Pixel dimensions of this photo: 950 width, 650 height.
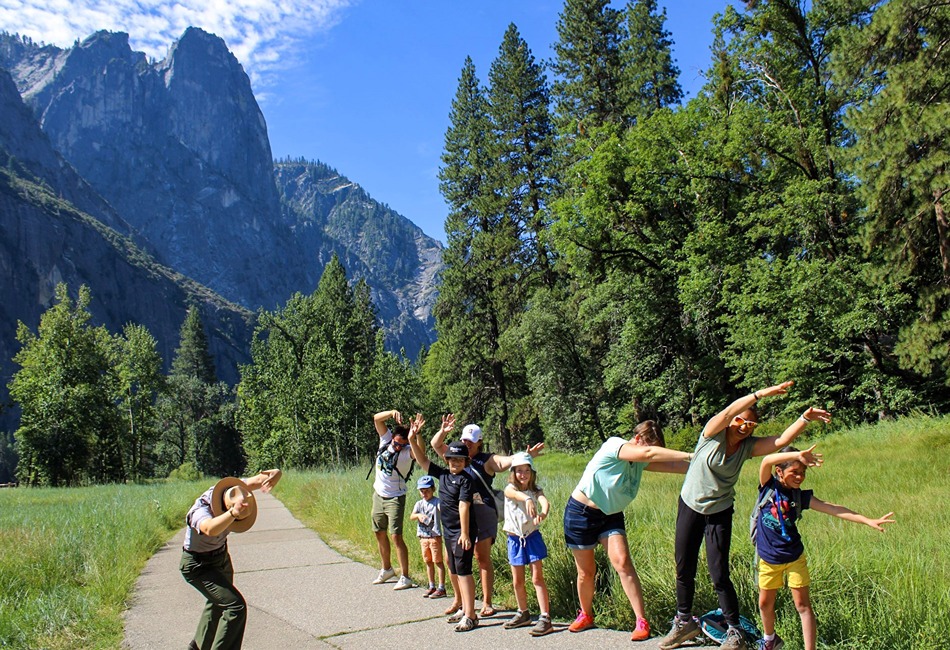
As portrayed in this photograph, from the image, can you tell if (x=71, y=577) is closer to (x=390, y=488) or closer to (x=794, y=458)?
(x=390, y=488)

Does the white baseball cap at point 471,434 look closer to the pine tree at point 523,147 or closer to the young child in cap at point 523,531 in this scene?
the young child in cap at point 523,531

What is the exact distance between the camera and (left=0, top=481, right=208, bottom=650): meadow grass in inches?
223

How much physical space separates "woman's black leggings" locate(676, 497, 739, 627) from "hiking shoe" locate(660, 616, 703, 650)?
0.25ft

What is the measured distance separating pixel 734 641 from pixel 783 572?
61 centimetres

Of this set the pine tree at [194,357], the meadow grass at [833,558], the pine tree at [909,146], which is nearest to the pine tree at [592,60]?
the pine tree at [909,146]

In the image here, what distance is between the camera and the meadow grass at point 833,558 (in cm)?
445

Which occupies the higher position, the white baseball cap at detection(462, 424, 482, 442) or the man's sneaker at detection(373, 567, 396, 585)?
the white baseball cap at detection(462, 424, 482, 442)

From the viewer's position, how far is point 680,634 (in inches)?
191

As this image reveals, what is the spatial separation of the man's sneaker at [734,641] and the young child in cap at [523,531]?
1526mm

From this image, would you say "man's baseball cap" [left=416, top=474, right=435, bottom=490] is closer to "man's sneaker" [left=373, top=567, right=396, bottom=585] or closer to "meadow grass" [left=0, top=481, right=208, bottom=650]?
"man's sneaker" [left=373, top=567, right=396, bottom=585]

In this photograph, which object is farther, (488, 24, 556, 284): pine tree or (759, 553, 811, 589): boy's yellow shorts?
(488, 24, 556, 284): pine tree

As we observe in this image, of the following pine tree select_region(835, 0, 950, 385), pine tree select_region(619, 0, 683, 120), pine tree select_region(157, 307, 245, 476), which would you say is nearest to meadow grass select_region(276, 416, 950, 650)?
pine tree select_region(835, 0, 950, 385)

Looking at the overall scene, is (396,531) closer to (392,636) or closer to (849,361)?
(392,636)

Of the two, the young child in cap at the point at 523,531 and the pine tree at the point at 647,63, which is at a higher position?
the pine tree at the point at 647,63
